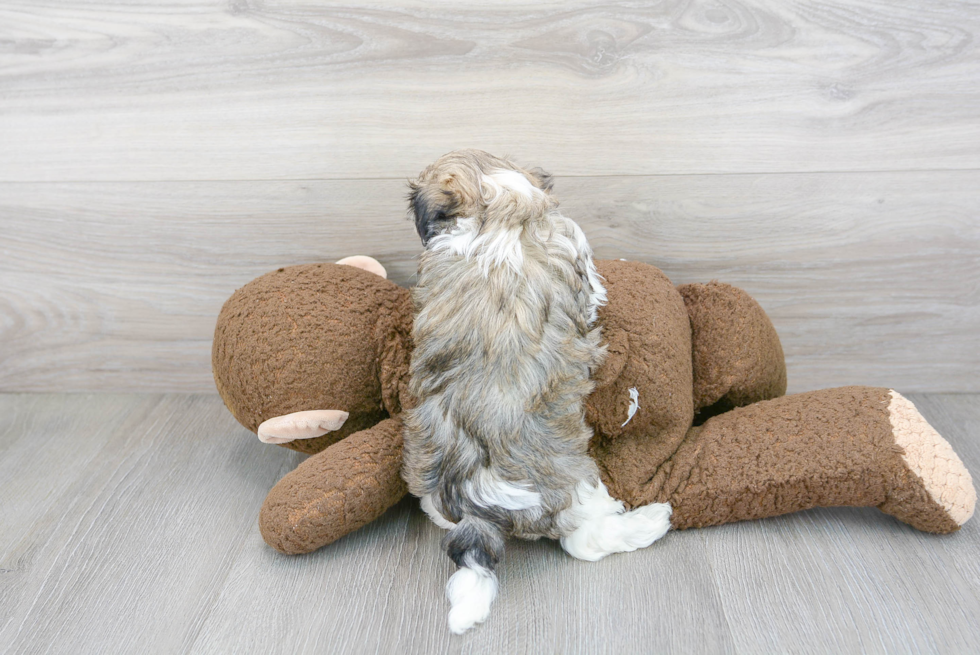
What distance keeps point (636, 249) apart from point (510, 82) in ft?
1.38

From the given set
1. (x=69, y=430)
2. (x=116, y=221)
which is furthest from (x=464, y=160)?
(x=69, y=430)

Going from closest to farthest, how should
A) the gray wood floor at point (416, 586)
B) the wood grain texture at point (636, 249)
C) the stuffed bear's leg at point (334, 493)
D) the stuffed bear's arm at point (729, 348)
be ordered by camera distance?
the gray wood floor at point (416, 586) → the stuffed bear's leg at point (334, 493) → the stuffed bear's arm at point (729, 348) → the wood grain texture at point (636, 249)

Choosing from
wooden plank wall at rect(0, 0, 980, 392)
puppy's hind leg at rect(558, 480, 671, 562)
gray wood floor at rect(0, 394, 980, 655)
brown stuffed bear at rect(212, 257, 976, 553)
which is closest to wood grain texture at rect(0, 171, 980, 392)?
wooden plank wall at rect(0, 0, 980, 392)

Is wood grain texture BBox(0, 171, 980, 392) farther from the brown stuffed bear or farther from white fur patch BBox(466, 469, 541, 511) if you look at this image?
white fur patch BBox(466, 469, 541, 511)

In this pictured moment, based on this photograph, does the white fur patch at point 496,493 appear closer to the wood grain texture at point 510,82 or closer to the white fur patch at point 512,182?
the white fur patch at point 512,182

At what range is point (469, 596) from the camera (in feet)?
3.35

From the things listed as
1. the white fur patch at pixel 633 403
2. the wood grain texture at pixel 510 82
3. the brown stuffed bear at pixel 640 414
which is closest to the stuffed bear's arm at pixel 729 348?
the brown stuffed bear at pixel 640 414

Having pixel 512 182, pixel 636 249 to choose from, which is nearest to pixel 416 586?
pixel 512 182

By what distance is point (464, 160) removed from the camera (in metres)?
1.10

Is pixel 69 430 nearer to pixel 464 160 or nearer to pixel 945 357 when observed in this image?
pixel 464 160

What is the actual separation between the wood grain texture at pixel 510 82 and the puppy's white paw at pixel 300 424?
0.51 m

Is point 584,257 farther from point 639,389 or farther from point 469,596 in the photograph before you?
point 469,596

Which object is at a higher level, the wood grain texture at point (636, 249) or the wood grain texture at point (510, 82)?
the wood grain texture at point (510, 82)

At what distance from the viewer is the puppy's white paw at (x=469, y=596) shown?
1006mm
